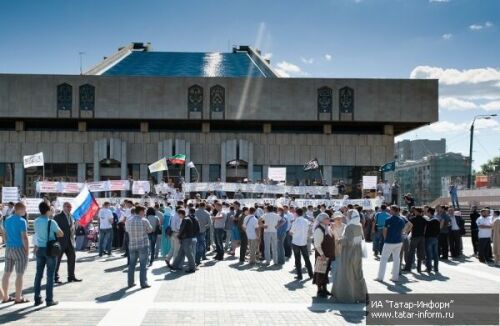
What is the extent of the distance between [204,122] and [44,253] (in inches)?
1602

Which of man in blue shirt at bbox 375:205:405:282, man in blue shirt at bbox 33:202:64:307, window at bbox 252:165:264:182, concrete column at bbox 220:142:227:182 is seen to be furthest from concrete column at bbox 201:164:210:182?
man in blue shirt at bbox 33:202:64:307

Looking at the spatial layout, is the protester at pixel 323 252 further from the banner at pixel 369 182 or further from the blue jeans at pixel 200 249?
the banner at pixel 369 182

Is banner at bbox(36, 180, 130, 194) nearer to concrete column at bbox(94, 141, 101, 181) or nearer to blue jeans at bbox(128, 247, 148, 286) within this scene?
blue jeans at bbox(128, 247, 148, 286)

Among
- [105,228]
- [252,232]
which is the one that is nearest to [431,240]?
[252,232]

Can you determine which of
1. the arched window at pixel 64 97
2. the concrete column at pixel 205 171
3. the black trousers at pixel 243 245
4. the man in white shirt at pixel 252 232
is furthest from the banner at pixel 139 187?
the arched window at pixel 64 97

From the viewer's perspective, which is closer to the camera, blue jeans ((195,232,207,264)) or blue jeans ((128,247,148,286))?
blue jeans ((128,247,148,286))

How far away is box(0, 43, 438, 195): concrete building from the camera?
1913 inches

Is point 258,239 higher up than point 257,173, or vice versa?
point 257,173

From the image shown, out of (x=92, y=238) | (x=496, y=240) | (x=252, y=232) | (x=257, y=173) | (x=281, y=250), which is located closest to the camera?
(x=252, y=232)

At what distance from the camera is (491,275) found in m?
14.4

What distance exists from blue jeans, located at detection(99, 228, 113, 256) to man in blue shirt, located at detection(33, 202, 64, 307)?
7.00 m

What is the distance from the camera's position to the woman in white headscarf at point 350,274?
33.6 ft

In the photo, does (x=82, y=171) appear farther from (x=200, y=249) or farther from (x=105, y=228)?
(x=200, y=249)

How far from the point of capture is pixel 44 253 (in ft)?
32.3
